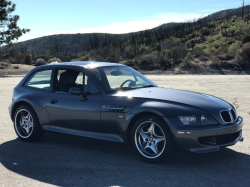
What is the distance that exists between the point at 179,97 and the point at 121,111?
0.93 metres

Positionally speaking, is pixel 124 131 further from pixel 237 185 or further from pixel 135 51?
pixel 135 51

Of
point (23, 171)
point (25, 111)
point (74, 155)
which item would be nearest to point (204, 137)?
point (74, 155)

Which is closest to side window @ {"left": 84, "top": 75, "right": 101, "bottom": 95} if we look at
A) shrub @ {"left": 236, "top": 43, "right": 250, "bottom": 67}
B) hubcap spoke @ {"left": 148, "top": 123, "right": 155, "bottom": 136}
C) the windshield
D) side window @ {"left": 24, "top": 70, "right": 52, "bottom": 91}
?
the windshield

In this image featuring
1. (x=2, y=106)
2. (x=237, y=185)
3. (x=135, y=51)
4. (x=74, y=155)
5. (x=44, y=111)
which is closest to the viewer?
(x=237, y=185)

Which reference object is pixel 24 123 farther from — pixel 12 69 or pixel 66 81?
pixel 12 69

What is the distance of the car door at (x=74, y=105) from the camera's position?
5668 millimetres

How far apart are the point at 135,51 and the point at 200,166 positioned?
122 ft

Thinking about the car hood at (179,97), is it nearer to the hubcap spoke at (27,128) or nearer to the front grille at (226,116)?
the front grille at (226,116)

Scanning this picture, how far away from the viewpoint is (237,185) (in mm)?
4309

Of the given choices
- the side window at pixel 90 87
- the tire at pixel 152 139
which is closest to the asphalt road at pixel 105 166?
the tire at pixel 152 139

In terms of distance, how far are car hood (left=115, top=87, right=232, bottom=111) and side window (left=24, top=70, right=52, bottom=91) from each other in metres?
1.69

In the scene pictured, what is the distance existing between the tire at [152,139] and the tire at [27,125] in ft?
7.08

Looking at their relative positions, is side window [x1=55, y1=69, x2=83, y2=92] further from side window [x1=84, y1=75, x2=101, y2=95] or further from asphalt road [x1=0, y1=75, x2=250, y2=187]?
asphalt road [x1=0, y1=75, x2=250, y2=187]

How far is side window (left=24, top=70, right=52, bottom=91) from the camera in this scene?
21.7ft
